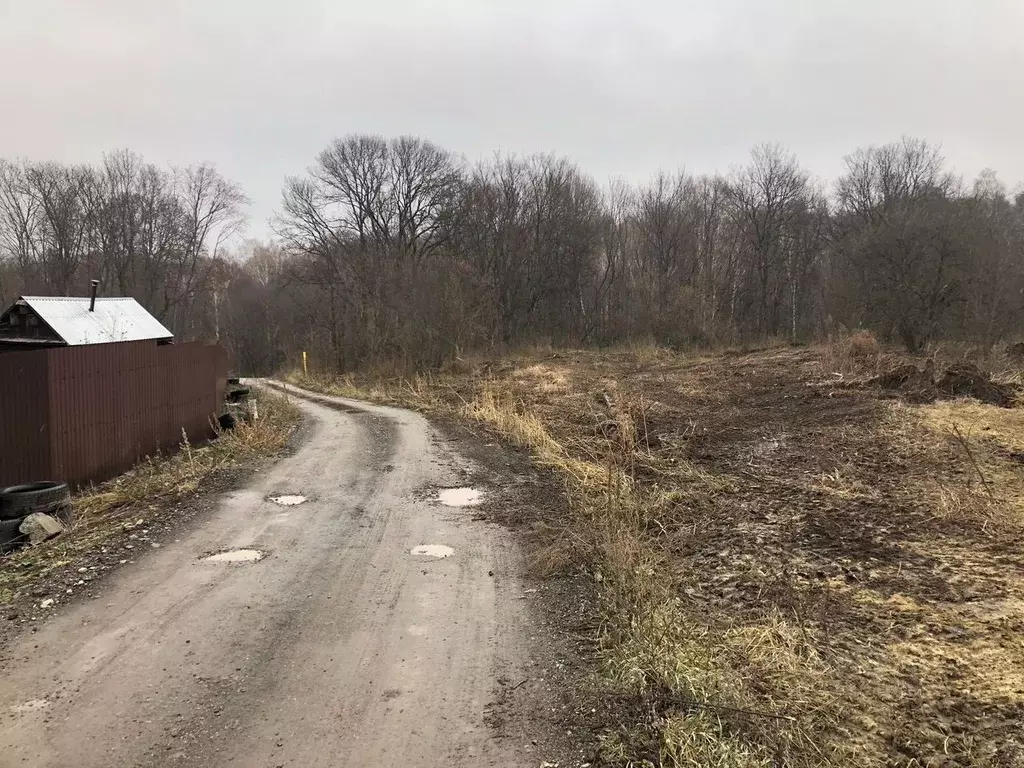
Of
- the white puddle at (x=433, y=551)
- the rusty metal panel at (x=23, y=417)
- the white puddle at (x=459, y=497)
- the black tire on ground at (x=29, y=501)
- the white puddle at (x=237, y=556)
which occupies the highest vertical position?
the rusty metal panel at (x=23, y=417)

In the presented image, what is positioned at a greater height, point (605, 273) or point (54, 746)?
point (605, 273)

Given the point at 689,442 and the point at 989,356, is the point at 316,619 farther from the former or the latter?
the point at 989,356

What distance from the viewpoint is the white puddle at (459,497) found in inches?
333

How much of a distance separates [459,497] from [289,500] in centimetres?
232

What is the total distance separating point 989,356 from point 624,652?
19.6 m

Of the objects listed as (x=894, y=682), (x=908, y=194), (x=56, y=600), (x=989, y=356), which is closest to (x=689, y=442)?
(x=894, y=682)

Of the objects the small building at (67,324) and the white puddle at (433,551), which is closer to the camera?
the white puddle at (433,551)

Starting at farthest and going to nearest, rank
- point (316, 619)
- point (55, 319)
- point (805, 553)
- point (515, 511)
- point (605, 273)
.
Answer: point (605, 273)
point (55, 319)
point (515, 511)
point (805, 553)
point (316, 619)

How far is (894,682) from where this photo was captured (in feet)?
12.8

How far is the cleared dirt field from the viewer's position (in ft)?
11.3

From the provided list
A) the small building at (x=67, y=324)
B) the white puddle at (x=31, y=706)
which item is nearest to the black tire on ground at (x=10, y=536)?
the white puddle at (x=31, y=706)

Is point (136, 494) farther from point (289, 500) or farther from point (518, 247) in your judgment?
point (518, 247)

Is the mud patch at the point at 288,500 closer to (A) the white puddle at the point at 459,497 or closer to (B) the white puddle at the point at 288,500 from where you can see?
(B) the white puddle at the point at 288,500

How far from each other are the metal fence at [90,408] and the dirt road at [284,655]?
3707 mm
